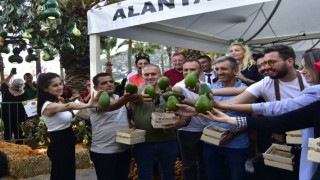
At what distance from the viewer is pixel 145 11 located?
470cm

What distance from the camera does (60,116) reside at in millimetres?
3732

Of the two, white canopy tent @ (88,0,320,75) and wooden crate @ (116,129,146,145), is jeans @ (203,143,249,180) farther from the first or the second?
white canopy tent @ (88,0,320,75)

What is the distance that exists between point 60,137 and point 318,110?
272 cm

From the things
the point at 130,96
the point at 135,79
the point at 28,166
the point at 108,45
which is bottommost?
the point at 28,166

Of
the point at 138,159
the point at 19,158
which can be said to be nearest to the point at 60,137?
the point at 138,159

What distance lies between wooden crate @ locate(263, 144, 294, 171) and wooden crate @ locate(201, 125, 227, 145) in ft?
1.45

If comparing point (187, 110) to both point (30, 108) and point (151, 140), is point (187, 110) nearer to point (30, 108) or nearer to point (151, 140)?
point (151, 140)

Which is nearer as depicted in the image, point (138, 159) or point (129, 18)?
point (138, 159)

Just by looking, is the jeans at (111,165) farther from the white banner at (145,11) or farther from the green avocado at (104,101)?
the white banner at (145,11)

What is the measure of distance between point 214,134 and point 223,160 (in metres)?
0.53

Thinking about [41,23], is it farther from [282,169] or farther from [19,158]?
[282,169]

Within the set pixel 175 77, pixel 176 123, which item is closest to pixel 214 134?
pixel 176 123

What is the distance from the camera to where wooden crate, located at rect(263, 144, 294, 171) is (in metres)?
2.83

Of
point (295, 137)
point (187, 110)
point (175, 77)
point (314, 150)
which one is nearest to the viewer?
point (314, 150)
